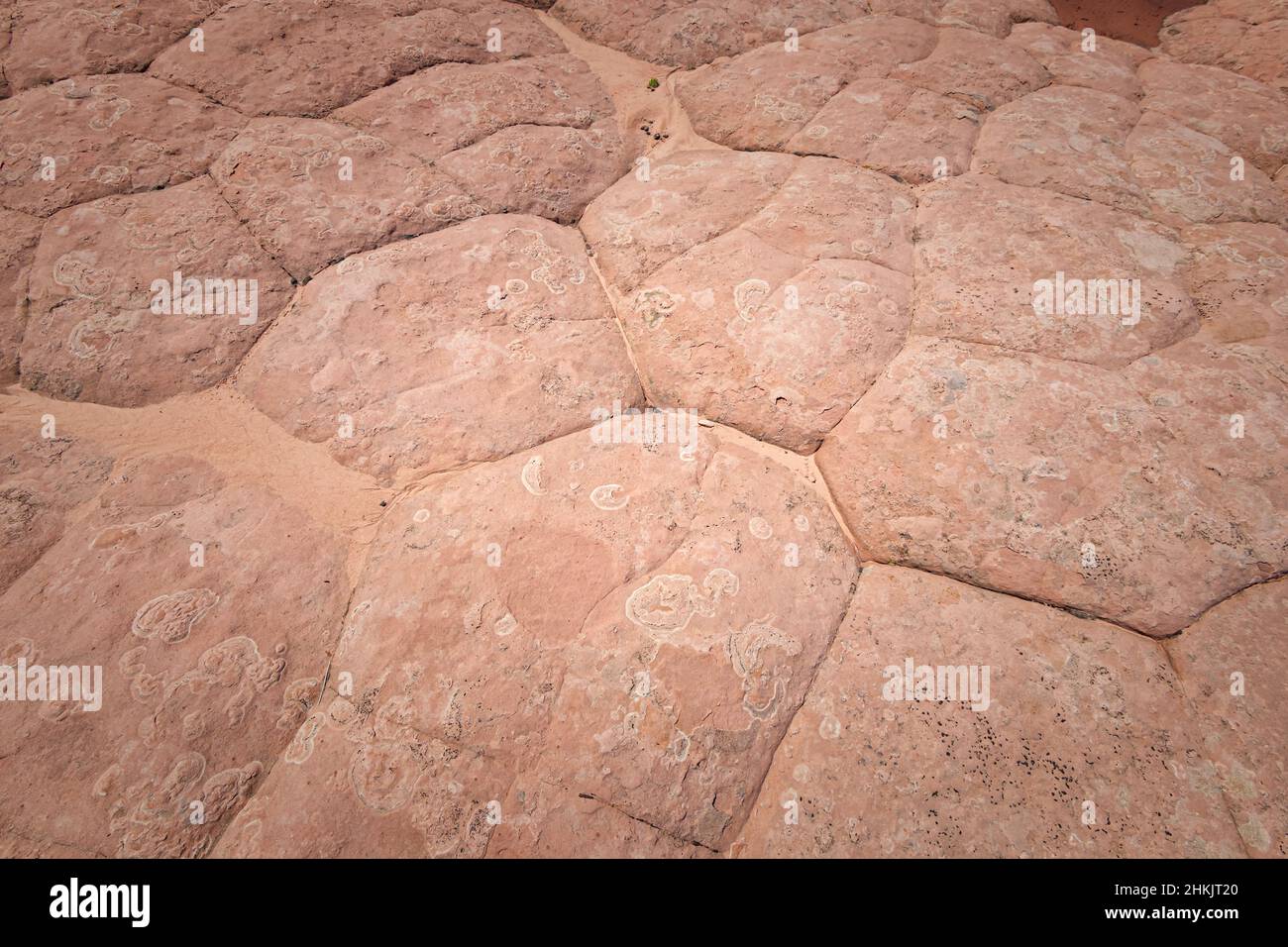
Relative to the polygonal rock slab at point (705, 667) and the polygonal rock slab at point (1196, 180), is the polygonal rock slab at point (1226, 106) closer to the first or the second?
the polygonal rock slab at point (1196, 180)

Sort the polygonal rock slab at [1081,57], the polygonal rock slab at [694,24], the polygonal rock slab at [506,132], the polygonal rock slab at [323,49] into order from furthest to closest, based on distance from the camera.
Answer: the polygonal rock slab at [694,24]
the polygonal rock slab at [1081,57]
the polygonal rock slab at [323,49]
the polygonal rock slab at [506,132]

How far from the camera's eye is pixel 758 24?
4293mm

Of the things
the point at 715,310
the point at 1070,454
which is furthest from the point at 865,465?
the point at 715,310

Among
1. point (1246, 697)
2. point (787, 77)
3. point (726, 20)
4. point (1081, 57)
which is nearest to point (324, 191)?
point (787, 77)

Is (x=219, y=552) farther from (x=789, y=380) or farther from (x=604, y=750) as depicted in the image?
(x=789, y=380)

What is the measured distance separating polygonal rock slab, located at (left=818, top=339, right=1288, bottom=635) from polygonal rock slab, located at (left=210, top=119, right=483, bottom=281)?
7.41ft

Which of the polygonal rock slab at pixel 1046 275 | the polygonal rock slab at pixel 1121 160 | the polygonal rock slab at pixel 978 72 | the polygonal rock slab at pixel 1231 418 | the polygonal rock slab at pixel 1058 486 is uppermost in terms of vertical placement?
the polygonal rock slab at pixel 978 72

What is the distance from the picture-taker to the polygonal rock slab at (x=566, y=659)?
72.8 inches

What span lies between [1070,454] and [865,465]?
2.31ft

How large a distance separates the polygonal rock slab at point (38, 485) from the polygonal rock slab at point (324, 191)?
112 cm

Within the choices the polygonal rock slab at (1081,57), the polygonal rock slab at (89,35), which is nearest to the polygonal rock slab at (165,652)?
the polygonal rock slab at (89,35)

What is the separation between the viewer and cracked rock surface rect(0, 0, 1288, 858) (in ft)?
6.15

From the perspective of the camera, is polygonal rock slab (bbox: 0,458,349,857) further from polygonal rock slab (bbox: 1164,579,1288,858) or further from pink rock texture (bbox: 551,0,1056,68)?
pink rock texture (bbox: 551,0,1056,68)

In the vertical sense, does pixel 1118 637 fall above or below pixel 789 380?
below
